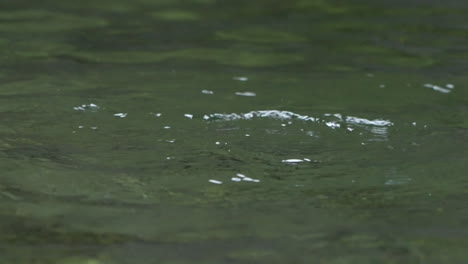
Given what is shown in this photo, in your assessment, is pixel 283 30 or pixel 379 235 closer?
pixel 379 235

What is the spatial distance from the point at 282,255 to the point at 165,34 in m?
3.96

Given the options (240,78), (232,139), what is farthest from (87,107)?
(240,78)

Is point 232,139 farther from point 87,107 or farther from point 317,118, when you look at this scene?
point 87,107

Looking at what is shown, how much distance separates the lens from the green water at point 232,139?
3.08m

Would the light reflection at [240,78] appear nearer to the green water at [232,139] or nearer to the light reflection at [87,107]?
the green water at [232,139]

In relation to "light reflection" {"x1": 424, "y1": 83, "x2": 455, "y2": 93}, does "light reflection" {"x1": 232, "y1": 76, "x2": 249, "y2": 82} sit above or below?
below

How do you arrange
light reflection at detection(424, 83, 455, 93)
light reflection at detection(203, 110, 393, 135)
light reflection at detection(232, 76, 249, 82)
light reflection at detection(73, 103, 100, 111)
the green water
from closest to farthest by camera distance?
1. the green water
2. light reflection at detection(203, 110, 393, 135)
3. light reflection at detection(73, 103, 100, 111)
4. light reflection at detection(424, 83, 455, 93)
5. light reflection at detection(232, 76, 249, 82)

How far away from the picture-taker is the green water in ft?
10.1

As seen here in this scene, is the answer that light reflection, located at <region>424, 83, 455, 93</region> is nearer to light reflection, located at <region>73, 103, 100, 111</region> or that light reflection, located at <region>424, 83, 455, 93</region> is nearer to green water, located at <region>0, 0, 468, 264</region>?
green water, located at <region>0, 0, 468, 264</region>

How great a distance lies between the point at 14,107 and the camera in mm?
4629

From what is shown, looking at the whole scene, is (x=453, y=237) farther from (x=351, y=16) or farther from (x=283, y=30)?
(x=351, y=16)

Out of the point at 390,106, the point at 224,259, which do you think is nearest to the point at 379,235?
the point at 224,259

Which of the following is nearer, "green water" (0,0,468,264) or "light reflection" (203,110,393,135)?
"green water" (0,0,468,264)

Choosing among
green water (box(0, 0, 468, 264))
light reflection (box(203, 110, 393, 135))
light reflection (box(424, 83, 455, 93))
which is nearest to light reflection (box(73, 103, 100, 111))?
green water (box(0, 0, 468, 264))
